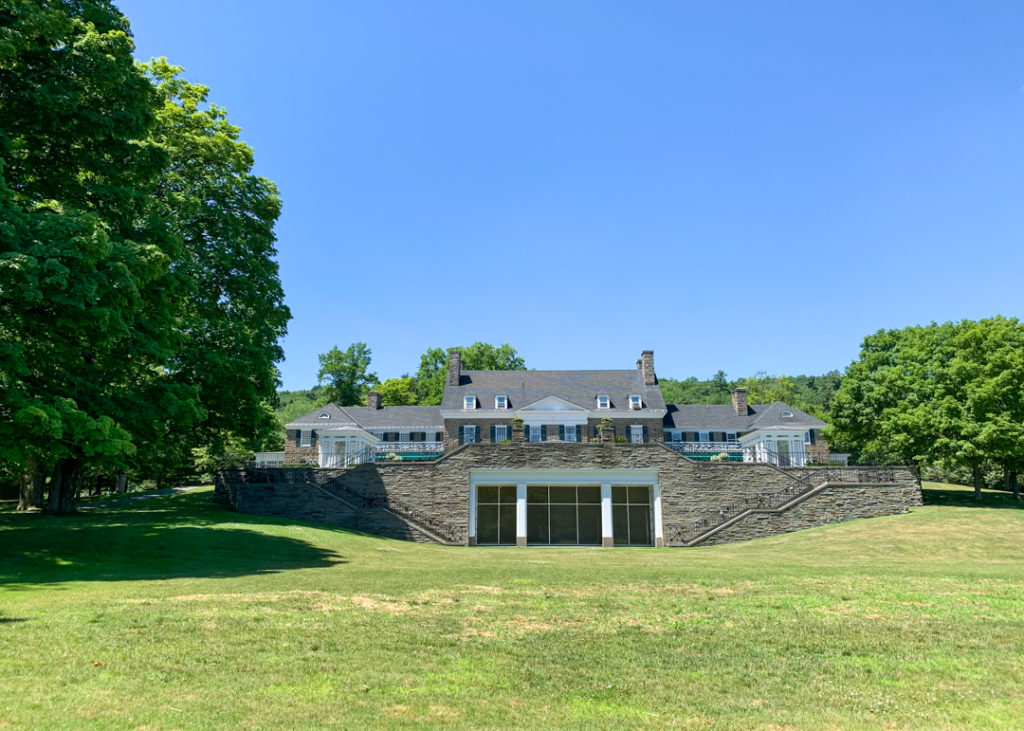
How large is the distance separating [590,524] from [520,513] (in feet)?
13.4

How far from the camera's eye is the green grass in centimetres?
678

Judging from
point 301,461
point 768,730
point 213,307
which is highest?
point 213,307

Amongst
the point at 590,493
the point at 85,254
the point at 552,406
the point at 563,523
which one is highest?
the point at 552,406

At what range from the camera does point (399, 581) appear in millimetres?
16594

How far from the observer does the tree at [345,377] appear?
86438mm

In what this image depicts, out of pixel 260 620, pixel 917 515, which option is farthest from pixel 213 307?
pixel 917 515

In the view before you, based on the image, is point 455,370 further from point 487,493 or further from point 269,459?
point 487,493

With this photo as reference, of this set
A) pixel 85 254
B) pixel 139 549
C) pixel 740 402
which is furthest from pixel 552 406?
pixel 85 254

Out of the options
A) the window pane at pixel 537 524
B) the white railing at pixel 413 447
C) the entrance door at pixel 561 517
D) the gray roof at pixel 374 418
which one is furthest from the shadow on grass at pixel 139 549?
the gray roof at pixel 374 418

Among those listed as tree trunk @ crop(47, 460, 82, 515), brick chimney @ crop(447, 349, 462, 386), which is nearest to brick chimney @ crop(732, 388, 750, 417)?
brick chimney @ crop(447, 349, 462, 386)

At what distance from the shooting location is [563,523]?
A: 3909cm

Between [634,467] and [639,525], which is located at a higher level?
[634,467]

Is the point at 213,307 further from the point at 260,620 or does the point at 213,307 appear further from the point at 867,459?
the point at 867,459

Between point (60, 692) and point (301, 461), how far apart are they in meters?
49.1
